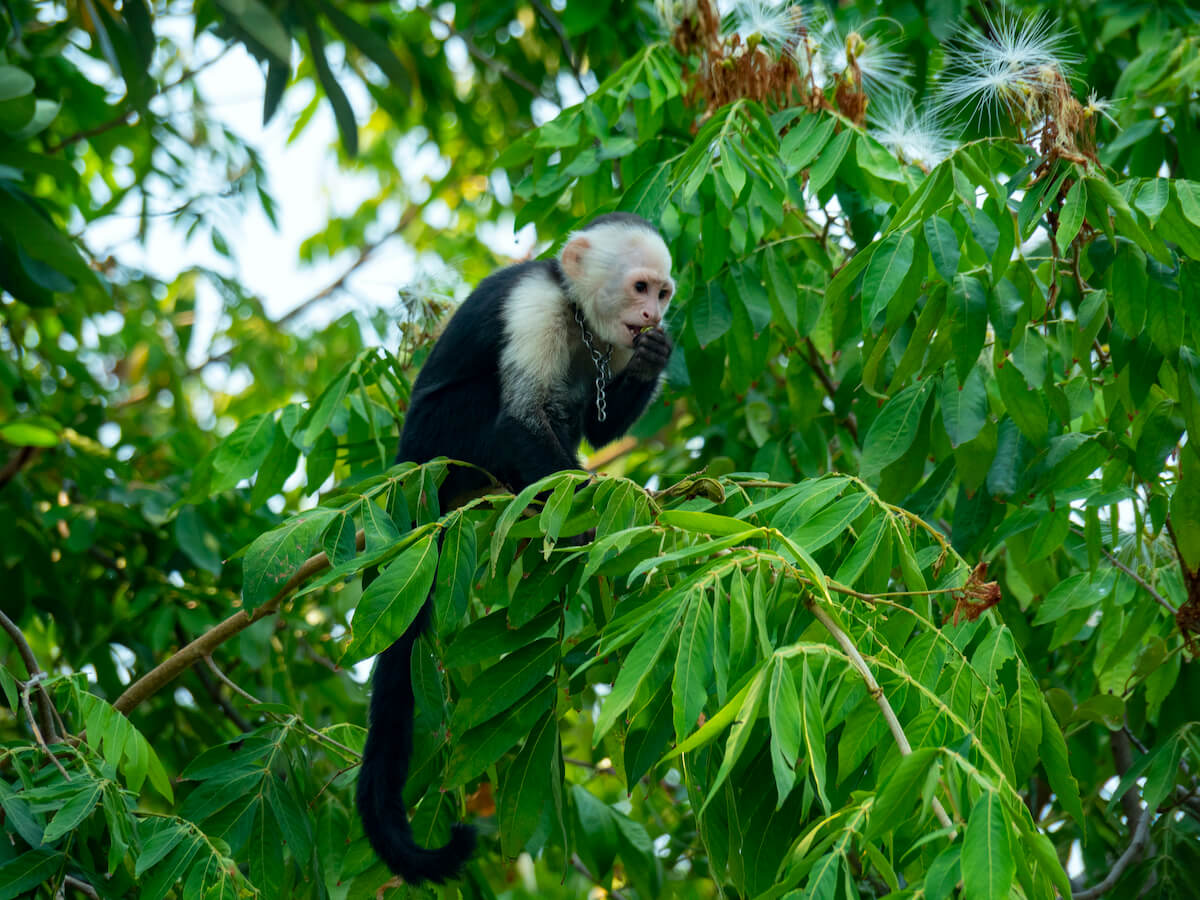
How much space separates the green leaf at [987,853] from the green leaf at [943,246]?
47.8 inches

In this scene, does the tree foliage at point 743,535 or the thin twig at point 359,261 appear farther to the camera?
the thin twig at point 359,261

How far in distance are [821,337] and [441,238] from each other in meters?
4.23

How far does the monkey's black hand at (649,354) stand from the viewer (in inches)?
127

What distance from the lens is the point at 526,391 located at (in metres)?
3.26

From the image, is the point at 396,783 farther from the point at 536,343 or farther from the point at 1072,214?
the point at 1072,214

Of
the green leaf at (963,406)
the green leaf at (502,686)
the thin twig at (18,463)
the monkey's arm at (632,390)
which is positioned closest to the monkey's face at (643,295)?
the monkey's arm at (632,390)

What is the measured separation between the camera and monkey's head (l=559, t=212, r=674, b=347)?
3.36 metres

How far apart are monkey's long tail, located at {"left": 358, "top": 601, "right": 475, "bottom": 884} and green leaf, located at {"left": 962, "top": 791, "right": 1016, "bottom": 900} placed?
3.88 ft

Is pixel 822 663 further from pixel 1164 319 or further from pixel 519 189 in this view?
pixel 519 189

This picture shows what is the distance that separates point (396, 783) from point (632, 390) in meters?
1.34

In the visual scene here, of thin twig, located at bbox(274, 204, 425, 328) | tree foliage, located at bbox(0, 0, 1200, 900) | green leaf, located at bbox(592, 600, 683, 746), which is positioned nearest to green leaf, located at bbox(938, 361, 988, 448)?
tree foliage, located at bbox(0, 0, 1200, 900)

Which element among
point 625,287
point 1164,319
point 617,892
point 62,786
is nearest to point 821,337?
point 625,287

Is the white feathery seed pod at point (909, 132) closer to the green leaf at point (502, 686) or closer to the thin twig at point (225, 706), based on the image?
the green leaf at point (502, 686)

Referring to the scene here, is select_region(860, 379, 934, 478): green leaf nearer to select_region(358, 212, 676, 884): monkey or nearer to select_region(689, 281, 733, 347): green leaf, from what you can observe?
select_region(689, 281, 733, 347): green leaf
